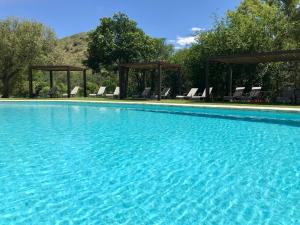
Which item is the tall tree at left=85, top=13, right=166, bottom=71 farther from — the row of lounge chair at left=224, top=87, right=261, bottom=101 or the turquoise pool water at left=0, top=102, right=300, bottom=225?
the turquoise pool water at left=0, top=102, right=300, bottom=225

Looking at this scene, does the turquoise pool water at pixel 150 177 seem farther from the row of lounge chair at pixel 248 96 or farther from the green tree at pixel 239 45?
the green tree at pixel 239 45

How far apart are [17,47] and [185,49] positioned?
13.3m

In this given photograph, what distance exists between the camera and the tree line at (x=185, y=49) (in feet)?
63.3

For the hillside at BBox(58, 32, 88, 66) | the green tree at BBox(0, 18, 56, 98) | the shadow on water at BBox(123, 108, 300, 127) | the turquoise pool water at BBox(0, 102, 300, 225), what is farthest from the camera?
the hillside at BBox(58, 32, 88, 66)

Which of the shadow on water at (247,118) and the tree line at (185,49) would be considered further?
the tree line at (185,49)

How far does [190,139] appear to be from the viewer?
25.8 feet

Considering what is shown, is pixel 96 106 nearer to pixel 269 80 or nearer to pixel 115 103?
pixel 115 103

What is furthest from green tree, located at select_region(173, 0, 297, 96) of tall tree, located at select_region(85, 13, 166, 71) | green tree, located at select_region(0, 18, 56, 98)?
green tree, located at select_region(0, 18, 56, 98)

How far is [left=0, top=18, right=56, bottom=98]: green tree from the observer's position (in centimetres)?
2616

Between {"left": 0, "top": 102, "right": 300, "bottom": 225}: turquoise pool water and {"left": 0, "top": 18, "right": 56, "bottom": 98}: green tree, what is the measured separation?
1968 cm

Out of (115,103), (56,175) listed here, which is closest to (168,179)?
(56,175)

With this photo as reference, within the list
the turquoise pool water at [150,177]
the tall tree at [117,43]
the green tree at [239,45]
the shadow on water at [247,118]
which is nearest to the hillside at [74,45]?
the tall tree at [117,43]

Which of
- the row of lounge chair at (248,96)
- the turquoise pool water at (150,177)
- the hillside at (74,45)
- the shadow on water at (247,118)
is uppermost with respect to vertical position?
the hillside at (74,45)

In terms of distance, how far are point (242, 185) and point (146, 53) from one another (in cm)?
2209
